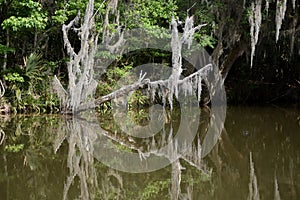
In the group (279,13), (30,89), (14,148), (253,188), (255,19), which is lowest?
(14,148)

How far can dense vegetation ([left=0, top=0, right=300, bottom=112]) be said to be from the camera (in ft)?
32.1

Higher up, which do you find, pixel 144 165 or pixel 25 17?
pixel 25 17

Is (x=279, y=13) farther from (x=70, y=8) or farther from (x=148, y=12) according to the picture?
(x=70, y=8)

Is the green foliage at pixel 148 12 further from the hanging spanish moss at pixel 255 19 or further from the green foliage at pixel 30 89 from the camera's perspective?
the green foliage at pixel 30 89

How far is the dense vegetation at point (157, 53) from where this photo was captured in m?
9.77

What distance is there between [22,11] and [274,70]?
844 centimetres

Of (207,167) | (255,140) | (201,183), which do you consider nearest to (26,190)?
(201,183)

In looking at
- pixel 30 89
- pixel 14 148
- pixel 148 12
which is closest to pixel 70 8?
Result: pixel 148 12

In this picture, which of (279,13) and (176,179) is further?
(279,13)

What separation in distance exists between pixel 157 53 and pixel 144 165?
749 centimetres

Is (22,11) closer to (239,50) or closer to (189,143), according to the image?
(189,143)

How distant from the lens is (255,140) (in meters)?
6.40

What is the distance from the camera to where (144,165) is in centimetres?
483

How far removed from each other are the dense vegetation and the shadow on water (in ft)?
8.05
